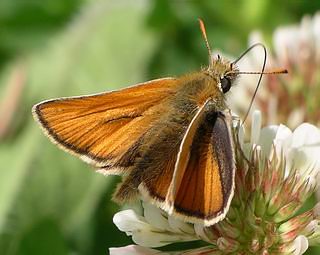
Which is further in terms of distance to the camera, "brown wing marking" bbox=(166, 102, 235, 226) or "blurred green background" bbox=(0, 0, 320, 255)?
"blurred green background" bbox=(0, 0, 320, 255)

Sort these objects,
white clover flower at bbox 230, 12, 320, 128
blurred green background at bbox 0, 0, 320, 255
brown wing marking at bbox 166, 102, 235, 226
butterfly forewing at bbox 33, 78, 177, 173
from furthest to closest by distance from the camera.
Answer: blurred green background at bbox 0, 0, 320, 255, white clover flower at bbox 230, 12, 320, 128, butterfly forewing at bbox 33, 78, 177, 173, brown wing marking at bbox 166, 102, 235, 226

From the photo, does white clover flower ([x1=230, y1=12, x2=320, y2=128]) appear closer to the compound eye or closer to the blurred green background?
the blurred green background

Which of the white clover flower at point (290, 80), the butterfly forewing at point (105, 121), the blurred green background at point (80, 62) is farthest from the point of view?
the blurred green background at point (80, 62)

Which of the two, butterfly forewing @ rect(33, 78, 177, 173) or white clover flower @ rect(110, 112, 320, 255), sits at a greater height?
butterfly forewing @ rect(33, 78, 177, 173)

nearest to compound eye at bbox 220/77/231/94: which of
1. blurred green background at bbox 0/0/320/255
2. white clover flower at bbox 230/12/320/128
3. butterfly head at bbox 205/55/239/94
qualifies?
butterfly head at bbox 205/55/239/94

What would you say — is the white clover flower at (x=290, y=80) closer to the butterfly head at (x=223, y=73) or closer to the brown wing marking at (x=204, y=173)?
the butterfly head at (x=223, y=73)

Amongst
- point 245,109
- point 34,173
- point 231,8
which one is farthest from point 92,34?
point 245,109

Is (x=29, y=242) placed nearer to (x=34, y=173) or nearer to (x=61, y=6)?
(x=34, y=173)

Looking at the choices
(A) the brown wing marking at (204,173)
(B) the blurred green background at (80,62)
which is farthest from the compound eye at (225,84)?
(B) the blurred green background at (80,62)
